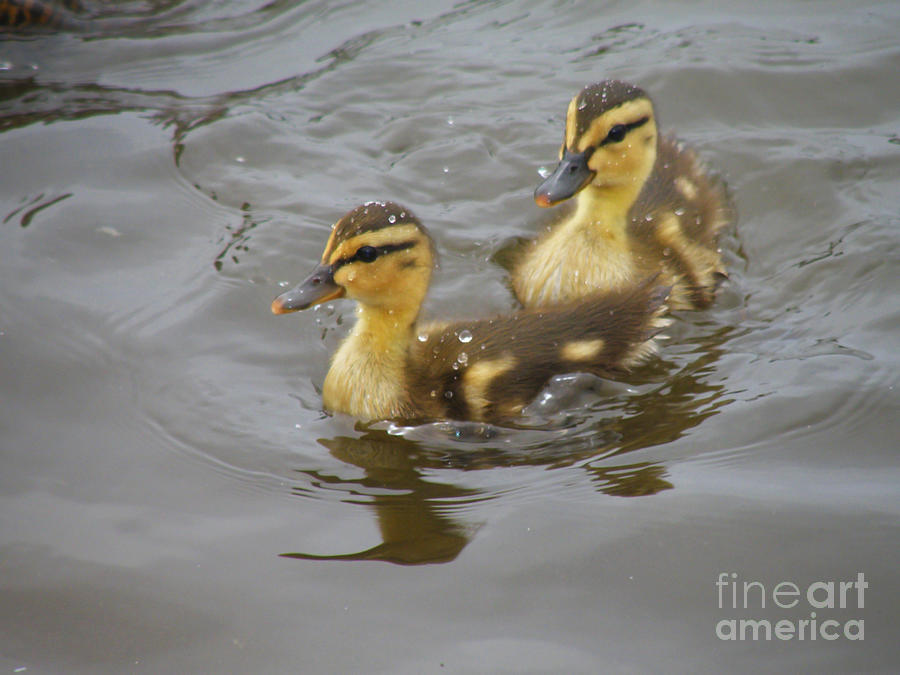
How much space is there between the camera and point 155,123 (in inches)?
212

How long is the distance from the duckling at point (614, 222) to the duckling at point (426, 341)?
0.43 metres

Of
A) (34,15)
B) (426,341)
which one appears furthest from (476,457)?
(34,15)

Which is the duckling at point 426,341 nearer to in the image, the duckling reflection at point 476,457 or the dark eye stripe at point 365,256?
the dark eye stripe at point 365,256

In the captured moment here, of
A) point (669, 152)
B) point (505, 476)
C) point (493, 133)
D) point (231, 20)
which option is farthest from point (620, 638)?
point (231, 20)

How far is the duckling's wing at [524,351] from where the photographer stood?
3408 millimetres

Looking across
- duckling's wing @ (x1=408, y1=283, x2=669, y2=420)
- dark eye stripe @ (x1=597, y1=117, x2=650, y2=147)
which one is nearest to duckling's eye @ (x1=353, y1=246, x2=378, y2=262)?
duckling's wing @ (x1=408, y1=283, x2=669, y2=420)

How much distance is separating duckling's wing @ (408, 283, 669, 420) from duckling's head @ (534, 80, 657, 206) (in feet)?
1.84

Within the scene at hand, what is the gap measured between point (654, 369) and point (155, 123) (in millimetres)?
3213

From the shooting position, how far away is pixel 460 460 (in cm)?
320

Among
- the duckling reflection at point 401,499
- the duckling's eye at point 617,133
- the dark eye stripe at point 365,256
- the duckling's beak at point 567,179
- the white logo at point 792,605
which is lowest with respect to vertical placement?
the white logo at point 792,605

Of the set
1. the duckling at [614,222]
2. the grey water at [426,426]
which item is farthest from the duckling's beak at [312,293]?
Result: the duckling at [614,222]

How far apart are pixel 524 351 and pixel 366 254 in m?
0.66

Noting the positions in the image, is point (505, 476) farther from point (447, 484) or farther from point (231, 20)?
point (231, 20)

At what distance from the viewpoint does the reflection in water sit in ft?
9.14
